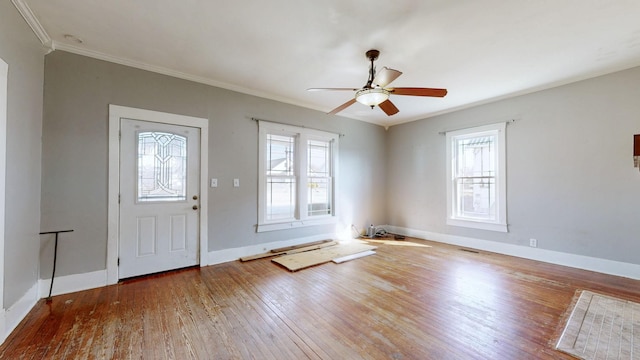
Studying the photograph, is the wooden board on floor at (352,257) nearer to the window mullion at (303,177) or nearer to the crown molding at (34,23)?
the window mullion at (303,177)

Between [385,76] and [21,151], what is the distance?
11.2ft

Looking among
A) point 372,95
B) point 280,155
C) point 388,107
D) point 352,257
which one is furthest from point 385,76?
point 352,257

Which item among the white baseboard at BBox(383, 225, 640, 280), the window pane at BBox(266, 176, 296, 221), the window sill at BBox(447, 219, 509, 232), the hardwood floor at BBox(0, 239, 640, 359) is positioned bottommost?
the hardwood floor at BBox(0, 239, 640, 359)

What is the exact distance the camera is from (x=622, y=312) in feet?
7.89

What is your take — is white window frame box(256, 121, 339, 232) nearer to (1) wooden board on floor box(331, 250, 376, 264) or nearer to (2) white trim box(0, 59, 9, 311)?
(1) wooden board on floor box(331, 250, 376, 264)

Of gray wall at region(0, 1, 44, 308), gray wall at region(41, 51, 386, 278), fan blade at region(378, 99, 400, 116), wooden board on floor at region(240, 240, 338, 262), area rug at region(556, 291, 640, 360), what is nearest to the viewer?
area rug at region(556, 291, 640, 360)

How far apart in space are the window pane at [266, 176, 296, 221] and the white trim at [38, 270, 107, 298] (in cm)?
225

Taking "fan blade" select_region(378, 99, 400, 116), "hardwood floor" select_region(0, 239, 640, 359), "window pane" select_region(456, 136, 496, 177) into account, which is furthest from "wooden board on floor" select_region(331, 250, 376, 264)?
"window pane" select_region(456, 136, 496, 177)

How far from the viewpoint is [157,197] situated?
345 centimetres

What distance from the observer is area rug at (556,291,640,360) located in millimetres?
1868

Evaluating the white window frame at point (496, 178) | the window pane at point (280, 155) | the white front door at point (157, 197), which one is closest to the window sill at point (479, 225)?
the white window frame at point (496, 178)

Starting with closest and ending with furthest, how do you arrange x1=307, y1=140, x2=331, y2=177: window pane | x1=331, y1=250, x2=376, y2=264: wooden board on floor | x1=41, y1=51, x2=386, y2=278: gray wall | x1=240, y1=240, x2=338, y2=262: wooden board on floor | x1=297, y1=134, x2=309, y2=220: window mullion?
x1=41, y1=51, x2=386, y2=278: gray wall < x1=331, y1=250, x2=376, y2=264: wooden board on floor < x1=240, y1=240, x2=338, y2=262: wooden board on floor < x1=297, y1=134, x2=309, y2=220: window mullion < x1=307, y1=140, x2=331, y2=177: window pane

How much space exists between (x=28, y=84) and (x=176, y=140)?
142cm

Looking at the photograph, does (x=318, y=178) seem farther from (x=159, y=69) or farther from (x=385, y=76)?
(x=159, y=69)
